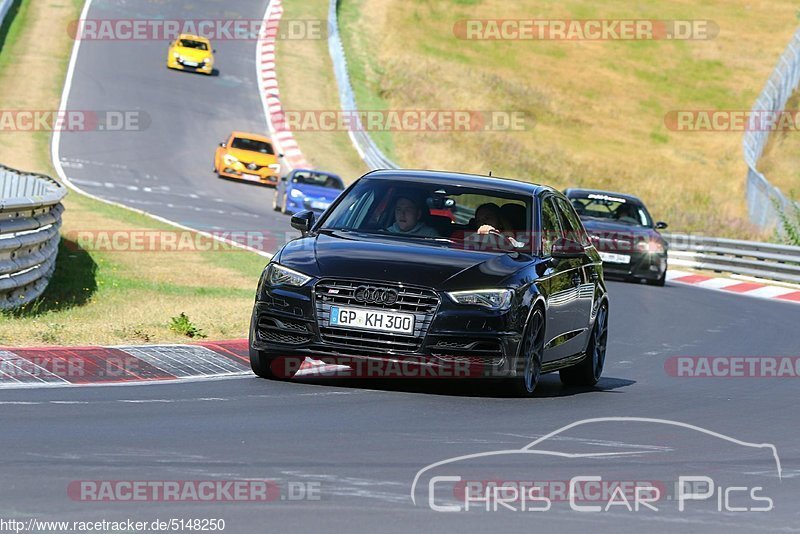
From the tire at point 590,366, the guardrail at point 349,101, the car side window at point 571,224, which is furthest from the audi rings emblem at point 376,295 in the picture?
the guardrail at point 349,101

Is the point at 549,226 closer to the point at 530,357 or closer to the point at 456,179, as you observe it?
the point at 456,179

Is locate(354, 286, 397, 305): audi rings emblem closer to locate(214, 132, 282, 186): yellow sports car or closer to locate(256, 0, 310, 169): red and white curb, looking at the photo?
locate(214, 132, 282, 186): yellow sports car

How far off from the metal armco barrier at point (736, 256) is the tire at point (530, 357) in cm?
1981

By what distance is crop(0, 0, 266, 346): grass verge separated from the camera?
40.5 feet

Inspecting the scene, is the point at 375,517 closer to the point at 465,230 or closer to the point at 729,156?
the point at 465,230

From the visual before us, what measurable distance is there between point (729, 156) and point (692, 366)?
1874 inches

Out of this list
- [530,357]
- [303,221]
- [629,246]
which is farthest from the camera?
[629,246]

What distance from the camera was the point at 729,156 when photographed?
61000 millimetres

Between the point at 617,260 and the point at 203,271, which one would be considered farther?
the point at 617,260

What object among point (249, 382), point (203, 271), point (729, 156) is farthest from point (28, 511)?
point (729, 156)

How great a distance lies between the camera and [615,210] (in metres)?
26.8

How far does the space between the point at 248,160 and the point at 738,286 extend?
1475cm

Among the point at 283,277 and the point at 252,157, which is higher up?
the point at 283,277

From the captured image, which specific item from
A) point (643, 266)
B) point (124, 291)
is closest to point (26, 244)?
point (124, 291)
